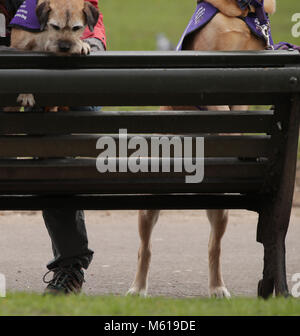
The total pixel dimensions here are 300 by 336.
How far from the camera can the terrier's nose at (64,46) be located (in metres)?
4.41

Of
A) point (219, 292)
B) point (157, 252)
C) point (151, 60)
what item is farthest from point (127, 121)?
point (157, 252)

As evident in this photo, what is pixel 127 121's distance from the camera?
4.51 metres

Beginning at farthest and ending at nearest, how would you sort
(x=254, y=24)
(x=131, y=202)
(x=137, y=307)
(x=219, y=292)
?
(x=219, y=292), (x=254, y=24), (x=131, y=202), (x=137, y=307)

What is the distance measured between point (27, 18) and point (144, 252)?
71.3 inches

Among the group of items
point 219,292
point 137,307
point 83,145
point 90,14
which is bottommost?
point 137,307

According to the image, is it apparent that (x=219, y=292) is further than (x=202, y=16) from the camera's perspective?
Yes

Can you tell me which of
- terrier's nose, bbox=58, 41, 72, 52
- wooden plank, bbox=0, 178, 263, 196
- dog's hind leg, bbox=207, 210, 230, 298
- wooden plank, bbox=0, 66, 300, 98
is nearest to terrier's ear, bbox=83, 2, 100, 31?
terrier's nose, bbox=58, 41, 72, 52

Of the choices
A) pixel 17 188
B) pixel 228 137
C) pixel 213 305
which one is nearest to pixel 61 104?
pixel 17 188

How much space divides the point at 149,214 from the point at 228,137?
143 cm

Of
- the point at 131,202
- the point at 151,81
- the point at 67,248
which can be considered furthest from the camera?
the point at 67,248

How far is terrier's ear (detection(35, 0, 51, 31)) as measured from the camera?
4.65 metres

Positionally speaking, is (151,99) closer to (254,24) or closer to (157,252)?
(254,24)

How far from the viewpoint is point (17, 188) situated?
4664 millimetres

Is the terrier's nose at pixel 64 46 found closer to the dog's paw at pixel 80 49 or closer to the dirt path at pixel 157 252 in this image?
the dog's paw at pixel 80 49
